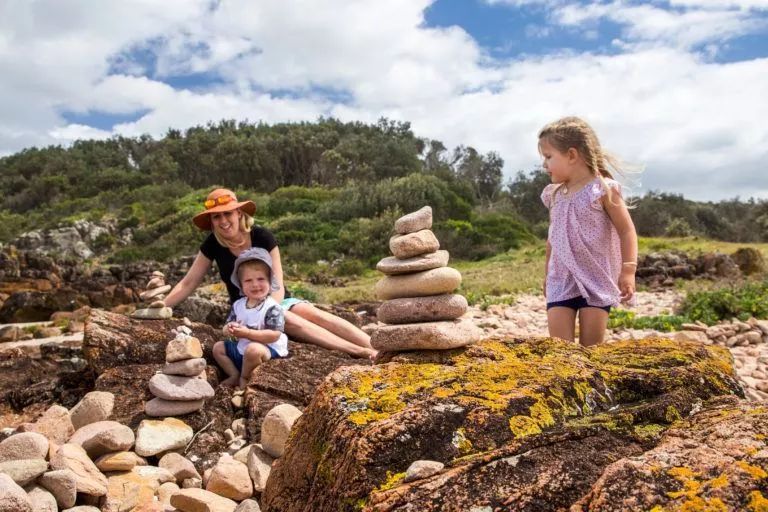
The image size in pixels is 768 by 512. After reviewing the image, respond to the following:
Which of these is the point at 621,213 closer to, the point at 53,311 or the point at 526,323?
the point at 526,323

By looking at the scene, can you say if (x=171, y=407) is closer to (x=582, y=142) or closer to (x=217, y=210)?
(x=217, y=210)

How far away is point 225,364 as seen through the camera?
5848 millimetres

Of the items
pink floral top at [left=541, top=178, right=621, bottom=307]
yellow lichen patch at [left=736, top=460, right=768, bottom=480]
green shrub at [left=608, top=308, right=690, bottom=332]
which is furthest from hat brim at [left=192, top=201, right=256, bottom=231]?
green shrub at [left=608, top=308, right=690, bottom=332]

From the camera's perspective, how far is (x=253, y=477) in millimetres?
3951

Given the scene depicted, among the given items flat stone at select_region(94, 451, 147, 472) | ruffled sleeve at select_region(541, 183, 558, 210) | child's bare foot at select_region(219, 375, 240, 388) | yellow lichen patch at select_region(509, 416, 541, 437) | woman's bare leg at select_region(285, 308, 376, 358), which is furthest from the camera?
woman's bare leg at select_region(285, 308, 376, 358)

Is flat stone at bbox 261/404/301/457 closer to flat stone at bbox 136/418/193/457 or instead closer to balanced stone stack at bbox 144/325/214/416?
flat stone at bbox 136/418/193/457

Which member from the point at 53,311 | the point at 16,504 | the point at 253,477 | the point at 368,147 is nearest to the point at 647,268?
the point at 53,311

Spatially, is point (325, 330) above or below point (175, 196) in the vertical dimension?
below

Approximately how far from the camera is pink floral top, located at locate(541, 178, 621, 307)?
4.79 m

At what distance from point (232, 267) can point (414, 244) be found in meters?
3.27

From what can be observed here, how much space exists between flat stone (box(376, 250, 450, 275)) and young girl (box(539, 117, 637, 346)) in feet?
4.29

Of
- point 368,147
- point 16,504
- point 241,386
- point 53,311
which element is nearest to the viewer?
point 16,504

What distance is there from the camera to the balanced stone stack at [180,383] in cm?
486

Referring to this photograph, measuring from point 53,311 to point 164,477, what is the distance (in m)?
12.2
